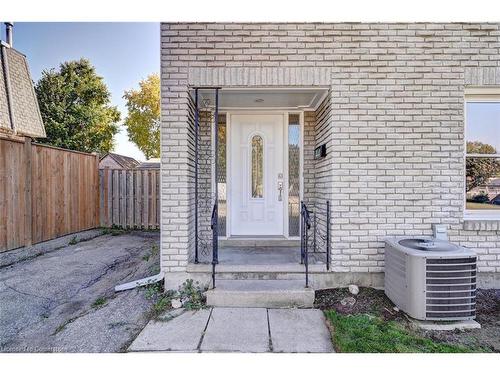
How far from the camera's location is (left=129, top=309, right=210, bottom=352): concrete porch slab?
2545 millimetres

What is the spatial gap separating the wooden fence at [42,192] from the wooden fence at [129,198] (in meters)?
0.30

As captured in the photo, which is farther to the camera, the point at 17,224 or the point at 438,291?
the point at 17,224

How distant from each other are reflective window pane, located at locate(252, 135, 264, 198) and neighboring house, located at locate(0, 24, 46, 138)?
7.83m

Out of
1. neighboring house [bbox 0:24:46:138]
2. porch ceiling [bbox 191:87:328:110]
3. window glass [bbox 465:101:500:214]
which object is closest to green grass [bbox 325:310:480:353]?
window glass [bbox 465:101:500:214]

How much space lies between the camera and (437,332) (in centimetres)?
286

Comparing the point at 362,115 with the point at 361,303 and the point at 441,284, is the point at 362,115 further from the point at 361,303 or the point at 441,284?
the point at 361,303

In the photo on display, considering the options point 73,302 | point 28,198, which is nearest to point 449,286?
point 73,302

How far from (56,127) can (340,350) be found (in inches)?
737

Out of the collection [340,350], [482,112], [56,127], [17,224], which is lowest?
[340,350]

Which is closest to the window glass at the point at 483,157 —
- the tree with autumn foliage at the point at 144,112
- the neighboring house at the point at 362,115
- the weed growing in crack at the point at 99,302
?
the neighboring house at the point at 362,115

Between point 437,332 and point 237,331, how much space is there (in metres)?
1.91

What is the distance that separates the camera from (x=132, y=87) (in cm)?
1844

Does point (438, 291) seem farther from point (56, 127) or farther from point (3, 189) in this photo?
point (56, 127)
